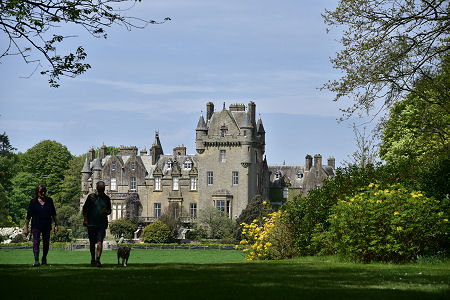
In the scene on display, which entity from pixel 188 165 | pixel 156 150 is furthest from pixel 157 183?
pixel 156 150

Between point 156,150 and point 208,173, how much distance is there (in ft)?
38.8

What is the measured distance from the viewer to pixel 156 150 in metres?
90.4

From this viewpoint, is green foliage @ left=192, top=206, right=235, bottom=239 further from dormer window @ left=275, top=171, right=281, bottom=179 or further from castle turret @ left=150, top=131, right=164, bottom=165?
dormer window @ left=275, top=171, right=281, bottom=179

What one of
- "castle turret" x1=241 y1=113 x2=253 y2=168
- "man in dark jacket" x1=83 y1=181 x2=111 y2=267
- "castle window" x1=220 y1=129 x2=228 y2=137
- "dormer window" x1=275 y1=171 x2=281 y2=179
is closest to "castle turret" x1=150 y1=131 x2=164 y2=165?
"castle window" x1=220 y1=129 x2=228 y2=137

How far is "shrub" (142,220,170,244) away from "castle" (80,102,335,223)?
8650mm

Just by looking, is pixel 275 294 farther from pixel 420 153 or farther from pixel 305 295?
pixel 420 153

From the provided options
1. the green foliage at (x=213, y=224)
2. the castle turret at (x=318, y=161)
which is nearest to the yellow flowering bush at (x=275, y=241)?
the green foliage at (x=213, y=224)

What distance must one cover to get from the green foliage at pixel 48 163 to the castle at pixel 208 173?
9696 millimetres

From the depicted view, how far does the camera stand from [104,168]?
89.9 m

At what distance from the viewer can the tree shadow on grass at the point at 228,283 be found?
1033 cm

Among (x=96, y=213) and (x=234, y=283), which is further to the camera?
(x=96, y=213)

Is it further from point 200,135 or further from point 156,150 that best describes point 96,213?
point 156,150

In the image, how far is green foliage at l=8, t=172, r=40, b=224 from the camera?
9119 cm

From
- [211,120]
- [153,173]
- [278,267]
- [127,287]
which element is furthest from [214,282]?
[153,173]
